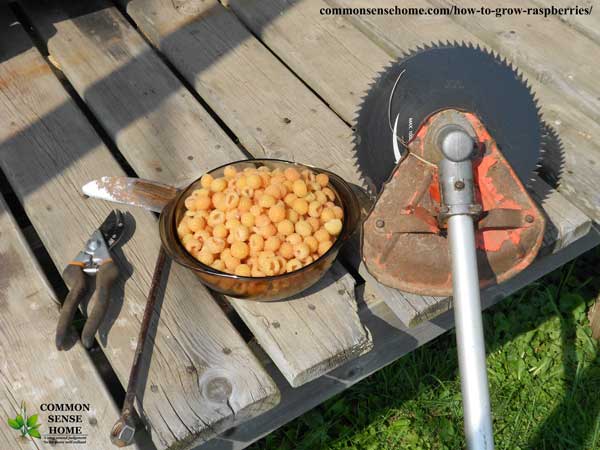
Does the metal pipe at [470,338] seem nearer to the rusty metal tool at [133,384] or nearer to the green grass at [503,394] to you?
the rusty metal tool at [133,384]

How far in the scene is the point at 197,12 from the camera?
2.24 meters

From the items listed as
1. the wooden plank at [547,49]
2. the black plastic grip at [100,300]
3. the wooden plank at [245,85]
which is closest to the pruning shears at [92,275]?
the black plastic grip at [100,300]

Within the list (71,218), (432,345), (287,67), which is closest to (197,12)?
(287,67)

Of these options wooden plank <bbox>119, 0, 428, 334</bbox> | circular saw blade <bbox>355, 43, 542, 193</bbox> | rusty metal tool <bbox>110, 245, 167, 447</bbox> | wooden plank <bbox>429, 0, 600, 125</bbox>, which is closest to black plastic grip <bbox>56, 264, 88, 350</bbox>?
rusty metal tool <bbox>110, 245, 167, 447</bbox>

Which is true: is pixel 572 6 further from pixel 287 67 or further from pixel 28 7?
pixel 28 7

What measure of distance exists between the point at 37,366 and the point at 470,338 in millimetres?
846

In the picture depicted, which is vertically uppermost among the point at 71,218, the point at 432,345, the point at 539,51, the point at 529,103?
the point at 529,103

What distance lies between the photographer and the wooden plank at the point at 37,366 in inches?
55.8

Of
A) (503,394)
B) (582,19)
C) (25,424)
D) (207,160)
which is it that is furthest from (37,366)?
(582,19)

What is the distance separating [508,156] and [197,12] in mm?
1123

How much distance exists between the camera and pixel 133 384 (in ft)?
4.55

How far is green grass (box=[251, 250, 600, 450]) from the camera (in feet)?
6.68

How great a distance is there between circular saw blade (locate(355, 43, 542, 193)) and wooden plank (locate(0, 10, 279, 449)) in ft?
1.66

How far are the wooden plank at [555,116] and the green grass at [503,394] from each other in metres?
0.65
